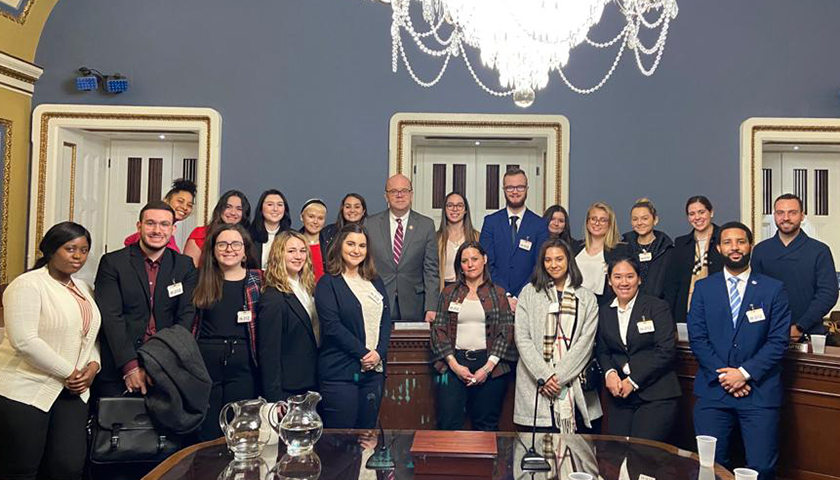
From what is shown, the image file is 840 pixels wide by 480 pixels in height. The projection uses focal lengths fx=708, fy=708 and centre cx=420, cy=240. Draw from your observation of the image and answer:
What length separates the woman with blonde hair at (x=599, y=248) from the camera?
4.36 metres

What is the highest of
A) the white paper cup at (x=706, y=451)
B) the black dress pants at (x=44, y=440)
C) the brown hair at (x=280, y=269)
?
the brown hair at (x=280, y=269)

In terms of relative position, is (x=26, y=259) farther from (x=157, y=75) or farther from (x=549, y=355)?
(x=549, y=355)

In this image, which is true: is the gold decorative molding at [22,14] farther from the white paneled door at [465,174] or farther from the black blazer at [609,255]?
the black blazer at [609,255]

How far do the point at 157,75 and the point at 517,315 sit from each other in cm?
408

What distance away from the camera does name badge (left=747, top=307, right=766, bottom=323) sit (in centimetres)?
335

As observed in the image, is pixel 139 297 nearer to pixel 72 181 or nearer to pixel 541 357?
pixel 541 357

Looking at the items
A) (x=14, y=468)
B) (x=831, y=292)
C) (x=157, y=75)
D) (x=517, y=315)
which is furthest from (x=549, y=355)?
(x=157, y=75)

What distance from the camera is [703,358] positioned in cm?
341

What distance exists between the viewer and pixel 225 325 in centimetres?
334

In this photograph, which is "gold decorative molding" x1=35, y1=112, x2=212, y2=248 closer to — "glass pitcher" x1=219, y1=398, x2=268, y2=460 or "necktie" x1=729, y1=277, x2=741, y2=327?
"glass pitcher" x1=219, y1=398, x2=268, y2=460

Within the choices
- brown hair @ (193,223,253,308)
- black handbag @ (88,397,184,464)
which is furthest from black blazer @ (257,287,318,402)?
black handbag @ (88,397,184,464)

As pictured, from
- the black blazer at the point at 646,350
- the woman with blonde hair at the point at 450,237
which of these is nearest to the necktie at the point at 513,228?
the woman with blonde hair at the point at 450,237

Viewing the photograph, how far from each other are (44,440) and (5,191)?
359 centimetres

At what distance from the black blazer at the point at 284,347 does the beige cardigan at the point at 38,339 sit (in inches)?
31.3
